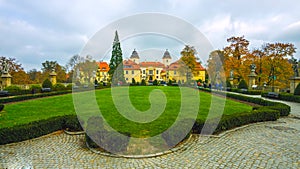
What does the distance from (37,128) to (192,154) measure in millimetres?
4865

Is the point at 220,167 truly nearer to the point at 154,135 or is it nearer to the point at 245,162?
the point at 245,162

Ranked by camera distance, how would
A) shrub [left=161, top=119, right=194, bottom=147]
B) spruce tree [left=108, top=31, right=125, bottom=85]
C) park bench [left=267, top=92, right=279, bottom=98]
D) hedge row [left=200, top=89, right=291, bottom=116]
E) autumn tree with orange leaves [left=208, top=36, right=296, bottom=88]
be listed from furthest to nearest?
spruce tree [left=108, top=31, right=125, bottom=85], autumn tree with orange leaves [left=208, top=36, right=296, bottom=88], park bench [left=267, top=92, right=279, bottom=98], hedge row [left=200, top=89, right=291, bottom=116], shrub [left=161, top=119, right=194, bottom=147]

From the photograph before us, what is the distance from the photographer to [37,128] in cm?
612

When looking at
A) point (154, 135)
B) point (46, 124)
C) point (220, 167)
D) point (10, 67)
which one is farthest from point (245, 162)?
point (10, 67)

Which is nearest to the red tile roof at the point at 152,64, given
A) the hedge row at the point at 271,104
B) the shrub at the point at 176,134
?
the hedge row at the point at 271,104

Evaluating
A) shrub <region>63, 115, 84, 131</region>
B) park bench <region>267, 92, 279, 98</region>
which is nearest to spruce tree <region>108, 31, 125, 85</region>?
park bench <region>267, 92, 279, 98</region>

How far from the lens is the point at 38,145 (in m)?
5.59

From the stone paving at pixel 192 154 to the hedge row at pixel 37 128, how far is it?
179 millimetres

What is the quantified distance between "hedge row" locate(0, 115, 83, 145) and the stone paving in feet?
0.59

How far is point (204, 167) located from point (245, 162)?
0.95 m

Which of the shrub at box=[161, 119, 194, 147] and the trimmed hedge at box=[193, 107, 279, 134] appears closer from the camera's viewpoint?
the shrub at box=[161, 119, 194, 147]

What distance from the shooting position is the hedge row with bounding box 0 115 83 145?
18.3 feet

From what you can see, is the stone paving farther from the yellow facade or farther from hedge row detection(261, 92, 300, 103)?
the yellow facade

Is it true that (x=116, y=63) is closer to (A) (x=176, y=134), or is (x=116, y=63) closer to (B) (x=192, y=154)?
(A) (x=176, y=134)
